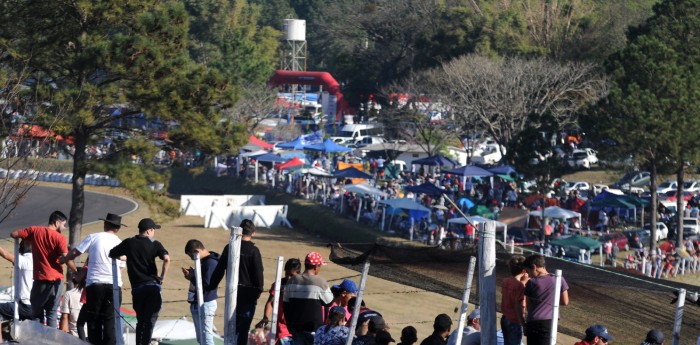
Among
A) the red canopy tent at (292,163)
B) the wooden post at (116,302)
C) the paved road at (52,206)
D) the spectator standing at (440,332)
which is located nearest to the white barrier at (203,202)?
the paved road at (52,206)

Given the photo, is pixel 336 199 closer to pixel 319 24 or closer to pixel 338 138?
pixel 338 138

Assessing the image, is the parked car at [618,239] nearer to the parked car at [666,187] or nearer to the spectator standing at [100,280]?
the parked car at [666,187]

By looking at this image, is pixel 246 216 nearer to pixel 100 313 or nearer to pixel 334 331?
pixel 100 313

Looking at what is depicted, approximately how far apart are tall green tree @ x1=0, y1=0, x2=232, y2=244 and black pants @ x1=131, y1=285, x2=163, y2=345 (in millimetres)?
→ 16123

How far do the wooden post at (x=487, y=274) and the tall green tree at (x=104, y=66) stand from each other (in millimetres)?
19191

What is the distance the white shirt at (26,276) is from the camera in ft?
45.5

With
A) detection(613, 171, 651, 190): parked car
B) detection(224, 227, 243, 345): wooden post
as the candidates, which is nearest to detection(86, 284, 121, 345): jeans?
detection(224, 227, 243, 345): wooden post

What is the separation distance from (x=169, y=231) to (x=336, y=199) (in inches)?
295

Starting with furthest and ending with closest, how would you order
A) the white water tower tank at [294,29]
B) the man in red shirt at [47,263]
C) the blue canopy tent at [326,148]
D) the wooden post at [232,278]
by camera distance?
1. the white water tower tank at [294,29]
2. the blue canopy tent at [326,148]
3. the man in red shirt at [47,263]
4. the wooden post at [232,278]

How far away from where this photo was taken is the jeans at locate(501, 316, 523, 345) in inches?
445

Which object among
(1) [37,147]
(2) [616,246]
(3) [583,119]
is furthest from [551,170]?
(1) [37,147]

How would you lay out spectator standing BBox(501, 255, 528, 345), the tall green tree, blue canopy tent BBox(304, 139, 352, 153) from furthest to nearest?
blue canopy tent BBox(304, 139, 352, 153), the tall green tree, spectator standing BBox(501, 255, 528, 345)

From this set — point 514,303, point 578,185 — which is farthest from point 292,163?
point 514,303

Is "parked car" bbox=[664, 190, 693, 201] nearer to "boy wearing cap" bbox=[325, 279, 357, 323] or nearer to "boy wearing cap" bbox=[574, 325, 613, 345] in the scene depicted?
"boy wearing cap" bbox=[325, 279, 357, 323]
